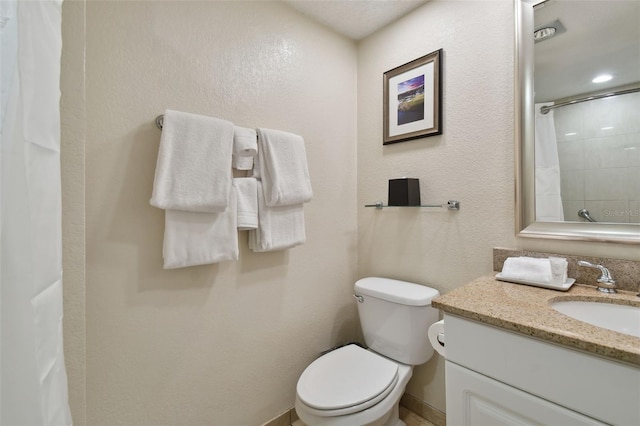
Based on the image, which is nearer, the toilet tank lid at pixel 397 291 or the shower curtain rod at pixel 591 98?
the shower curtain rod at pixel 591 98

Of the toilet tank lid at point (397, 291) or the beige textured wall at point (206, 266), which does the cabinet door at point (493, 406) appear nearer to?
the toilet tank lid at point (397, 291)

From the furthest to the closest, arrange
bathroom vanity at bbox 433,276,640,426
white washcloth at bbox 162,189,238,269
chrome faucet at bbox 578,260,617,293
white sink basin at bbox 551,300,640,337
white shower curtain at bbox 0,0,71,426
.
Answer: white washcloth at bbox 162,189,238,269 → chrome faucet at bbox 578,260,617,293 → white sink basin at bbox 551,300,640,337 → bathroom vanity at bbox 433,276,640,426 → white shower curtain at bbox 0,0,71,426

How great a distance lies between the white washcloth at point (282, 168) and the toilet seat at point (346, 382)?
0.80 meters

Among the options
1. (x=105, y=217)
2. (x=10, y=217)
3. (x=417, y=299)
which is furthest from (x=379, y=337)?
(x=10, y=217)

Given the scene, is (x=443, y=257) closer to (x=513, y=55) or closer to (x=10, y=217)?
(x=513, y=55)

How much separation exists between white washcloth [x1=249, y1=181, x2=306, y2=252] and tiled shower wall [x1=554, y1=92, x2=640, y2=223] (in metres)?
1.16

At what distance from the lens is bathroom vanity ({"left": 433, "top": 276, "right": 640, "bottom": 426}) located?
608 millimetres

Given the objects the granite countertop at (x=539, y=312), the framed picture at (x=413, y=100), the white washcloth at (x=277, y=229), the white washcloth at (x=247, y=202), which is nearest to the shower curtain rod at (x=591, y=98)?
the framed picture at (x=413, y=100)

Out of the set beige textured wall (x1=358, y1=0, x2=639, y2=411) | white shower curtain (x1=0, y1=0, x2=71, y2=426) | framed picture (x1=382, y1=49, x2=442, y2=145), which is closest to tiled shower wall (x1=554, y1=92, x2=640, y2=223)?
beige textured wall (x1=358, y1=0, x2=639, y2=411)

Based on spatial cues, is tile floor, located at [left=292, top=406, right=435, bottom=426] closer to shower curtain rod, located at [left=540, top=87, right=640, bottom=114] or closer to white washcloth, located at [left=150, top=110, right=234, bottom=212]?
white washcloth, located at [left=150, top=110, right=234, bottom=212]

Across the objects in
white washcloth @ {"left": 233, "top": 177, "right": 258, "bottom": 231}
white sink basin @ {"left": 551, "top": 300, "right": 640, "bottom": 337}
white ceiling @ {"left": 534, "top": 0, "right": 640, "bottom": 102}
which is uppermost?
white ceiling @ {"left": 534, "top": 0, "right": 640, "bottom": 102}

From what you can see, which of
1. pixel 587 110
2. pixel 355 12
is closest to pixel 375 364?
pixel 587 110

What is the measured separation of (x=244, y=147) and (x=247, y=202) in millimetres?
248

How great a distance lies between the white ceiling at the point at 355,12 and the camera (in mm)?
1505
